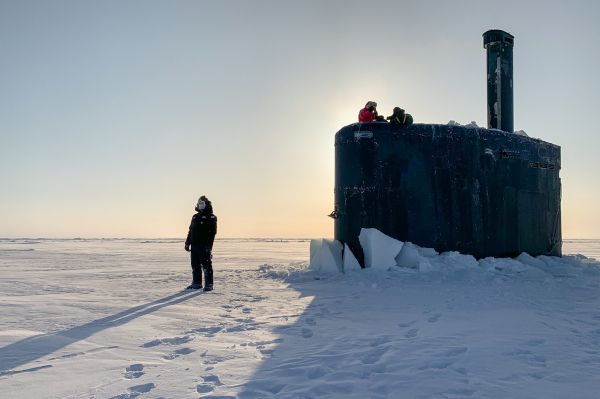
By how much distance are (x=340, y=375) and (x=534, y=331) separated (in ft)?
7.00

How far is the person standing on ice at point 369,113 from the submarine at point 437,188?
337 mm

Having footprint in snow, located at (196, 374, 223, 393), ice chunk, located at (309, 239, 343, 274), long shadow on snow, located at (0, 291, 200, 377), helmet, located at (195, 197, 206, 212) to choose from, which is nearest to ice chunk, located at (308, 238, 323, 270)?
ice chunk, located at (309, 239, 343, 274)

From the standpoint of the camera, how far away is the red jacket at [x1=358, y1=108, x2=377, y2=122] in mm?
9322

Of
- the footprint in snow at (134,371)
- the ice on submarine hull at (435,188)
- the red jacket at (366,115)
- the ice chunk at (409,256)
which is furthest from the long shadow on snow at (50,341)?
the red jacket at (366,115)

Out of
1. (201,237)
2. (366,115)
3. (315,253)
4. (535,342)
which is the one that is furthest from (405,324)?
(366,115)

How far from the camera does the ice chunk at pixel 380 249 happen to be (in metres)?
8.32

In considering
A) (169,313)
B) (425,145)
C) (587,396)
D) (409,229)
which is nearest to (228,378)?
(587,396)

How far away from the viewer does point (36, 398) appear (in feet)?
8.94

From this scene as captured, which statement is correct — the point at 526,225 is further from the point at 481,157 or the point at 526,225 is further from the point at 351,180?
the point at 351,180

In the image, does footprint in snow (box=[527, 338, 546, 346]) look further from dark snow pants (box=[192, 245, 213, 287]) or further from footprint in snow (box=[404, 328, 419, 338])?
dark snow pants (box=[192, 245, 213, 287])

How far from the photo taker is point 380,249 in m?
8.41

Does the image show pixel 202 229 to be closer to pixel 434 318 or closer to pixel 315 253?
pixel 315 253

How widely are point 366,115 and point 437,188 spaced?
2.00m

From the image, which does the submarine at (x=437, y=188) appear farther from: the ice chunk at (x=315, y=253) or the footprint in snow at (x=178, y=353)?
the footprint in snow at (x=178, y=353)
